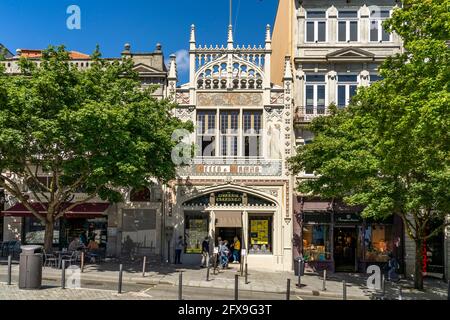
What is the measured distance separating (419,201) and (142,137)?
11.8 meters

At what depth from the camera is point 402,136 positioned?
47.8 feet

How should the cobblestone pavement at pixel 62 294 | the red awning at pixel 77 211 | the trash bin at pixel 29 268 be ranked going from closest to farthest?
the cobblestone pavement at pixel 62 294 < the trash bin at pixel 29 268 < the red awning at pixel 77 211

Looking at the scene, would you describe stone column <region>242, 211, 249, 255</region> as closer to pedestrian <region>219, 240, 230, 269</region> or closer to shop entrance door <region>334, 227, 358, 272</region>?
pedestrian <region>219, 240, 230, 269</region>

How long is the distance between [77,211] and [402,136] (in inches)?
703

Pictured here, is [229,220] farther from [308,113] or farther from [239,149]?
[308,113]

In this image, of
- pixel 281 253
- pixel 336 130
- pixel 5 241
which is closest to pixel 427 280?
pixel 281 253

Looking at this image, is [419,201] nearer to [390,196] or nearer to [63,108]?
[390,196]

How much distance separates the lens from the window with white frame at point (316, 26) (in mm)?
27766

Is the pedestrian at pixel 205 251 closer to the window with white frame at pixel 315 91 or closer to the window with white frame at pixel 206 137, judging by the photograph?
the window with white frame at pixel 206 137

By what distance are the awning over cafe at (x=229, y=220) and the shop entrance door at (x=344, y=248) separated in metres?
5.39

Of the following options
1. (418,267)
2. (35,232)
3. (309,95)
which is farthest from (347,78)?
(35,232)

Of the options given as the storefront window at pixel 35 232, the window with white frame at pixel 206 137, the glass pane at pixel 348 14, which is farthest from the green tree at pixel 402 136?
the storefront window at pixel 35 232

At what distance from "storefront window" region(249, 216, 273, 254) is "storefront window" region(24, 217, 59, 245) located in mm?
11256

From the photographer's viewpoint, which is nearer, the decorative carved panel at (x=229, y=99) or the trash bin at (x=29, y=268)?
the trash bin at (x=29, y=268)
